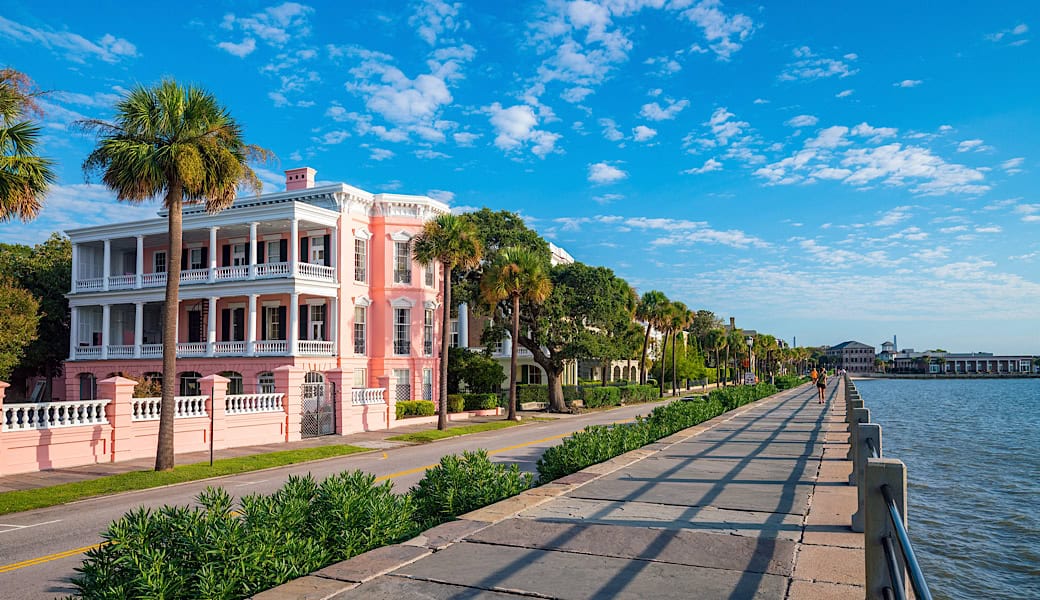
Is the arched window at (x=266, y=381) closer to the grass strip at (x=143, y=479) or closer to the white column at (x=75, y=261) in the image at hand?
the white column at (x=75, y=261)

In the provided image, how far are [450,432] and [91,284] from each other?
992 inches

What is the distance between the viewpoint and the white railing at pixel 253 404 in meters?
23.6

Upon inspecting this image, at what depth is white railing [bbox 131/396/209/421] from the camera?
20.8 m

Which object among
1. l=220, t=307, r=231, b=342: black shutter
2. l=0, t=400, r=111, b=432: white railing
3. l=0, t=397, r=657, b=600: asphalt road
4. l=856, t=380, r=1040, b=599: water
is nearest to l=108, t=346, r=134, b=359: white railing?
l=220, t=307, r=231, b=342: black shutter

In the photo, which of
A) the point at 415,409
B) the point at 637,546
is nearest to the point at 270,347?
the point at 415,409

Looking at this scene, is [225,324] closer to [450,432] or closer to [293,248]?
[293,248]

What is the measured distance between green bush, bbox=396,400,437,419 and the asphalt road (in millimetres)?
7903

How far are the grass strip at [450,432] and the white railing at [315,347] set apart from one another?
28.9 ft

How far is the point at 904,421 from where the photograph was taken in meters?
47.8

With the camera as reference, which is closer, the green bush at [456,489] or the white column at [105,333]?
the green bush at [456,489]

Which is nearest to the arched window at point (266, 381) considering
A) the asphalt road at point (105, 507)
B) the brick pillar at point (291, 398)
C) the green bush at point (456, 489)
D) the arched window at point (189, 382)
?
the arched window at point (189, 382)

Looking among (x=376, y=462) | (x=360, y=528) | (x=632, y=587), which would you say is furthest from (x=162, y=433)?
(x=632, y=587)

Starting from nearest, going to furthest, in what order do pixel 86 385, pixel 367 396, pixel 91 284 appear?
pixel 367 396, pixel 86 385, pixel 91 284

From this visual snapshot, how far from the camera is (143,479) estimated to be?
16812mm
